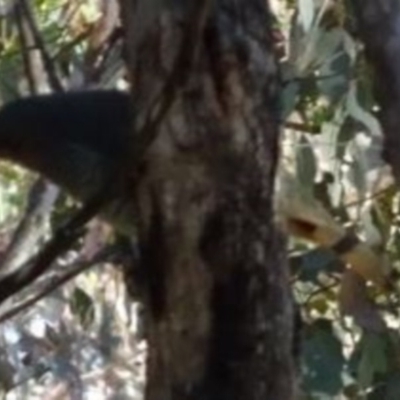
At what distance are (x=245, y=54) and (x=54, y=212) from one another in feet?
3.20

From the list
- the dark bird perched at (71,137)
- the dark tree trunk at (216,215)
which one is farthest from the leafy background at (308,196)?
the dark tree trunk at (216,215)

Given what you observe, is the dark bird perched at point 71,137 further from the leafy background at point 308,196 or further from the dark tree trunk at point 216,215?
the dark tree trunk at point 216,215

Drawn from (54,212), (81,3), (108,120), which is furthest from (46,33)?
(108,120)

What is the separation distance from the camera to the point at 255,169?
112 centimetres

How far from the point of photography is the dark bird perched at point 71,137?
1490 millimetres

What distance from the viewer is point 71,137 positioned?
1628 millimetres

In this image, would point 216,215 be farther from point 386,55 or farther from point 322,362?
point 322,362

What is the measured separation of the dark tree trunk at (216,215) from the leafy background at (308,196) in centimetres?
23

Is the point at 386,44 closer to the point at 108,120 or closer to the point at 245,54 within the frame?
the point at 245,54

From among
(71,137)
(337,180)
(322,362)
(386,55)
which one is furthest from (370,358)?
(386,55)

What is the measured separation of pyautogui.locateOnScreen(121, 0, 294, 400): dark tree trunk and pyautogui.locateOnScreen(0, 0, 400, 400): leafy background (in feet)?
0.76

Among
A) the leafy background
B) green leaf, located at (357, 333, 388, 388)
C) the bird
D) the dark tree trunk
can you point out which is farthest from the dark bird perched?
green leaf, located at (357, 333, 388, 388)

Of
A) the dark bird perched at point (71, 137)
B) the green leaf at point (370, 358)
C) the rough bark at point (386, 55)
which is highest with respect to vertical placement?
the dark bird perched at point (71, 137)

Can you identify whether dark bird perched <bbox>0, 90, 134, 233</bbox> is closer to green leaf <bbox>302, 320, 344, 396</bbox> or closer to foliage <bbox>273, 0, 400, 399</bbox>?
foliage <bbox>273, 0, 400, 399</bbox>
